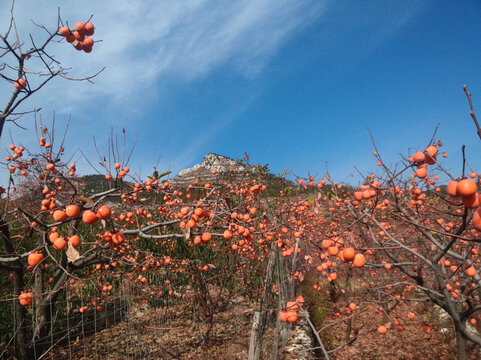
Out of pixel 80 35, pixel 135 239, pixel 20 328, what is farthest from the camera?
pixel 135 239

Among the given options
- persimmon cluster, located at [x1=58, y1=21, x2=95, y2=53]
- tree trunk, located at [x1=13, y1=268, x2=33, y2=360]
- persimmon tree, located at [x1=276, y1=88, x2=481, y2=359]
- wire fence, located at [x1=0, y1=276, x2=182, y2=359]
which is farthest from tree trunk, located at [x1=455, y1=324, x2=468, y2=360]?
tree trunk, located at [x1=13, y1=268, x2=33, y2=360]

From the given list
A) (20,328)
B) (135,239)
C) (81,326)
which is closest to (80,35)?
(20,328)

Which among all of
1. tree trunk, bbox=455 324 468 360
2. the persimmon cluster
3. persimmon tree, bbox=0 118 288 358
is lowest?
tree trunk, bbox=455 324 468 360

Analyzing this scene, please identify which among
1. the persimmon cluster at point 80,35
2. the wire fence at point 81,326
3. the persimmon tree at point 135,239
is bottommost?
the wire fence at point 81,326

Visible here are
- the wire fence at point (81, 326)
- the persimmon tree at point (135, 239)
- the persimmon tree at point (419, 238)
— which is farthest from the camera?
Answer: the wire fence at point (81, 326)

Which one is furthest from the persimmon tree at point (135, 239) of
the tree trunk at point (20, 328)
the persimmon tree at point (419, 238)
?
the persimmon tree at point (419, 238)

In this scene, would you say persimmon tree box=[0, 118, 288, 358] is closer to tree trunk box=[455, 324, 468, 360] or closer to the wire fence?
the wire fence

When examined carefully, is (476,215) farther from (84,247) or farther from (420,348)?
(84,247)

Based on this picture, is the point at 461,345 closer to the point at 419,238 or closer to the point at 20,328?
the point at 419,238

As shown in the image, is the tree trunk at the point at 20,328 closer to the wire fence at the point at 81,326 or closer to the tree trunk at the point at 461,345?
the wire fence at the point at 81,326

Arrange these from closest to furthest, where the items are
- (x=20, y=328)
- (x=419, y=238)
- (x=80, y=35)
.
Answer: (x=80, y=35) < (x=20, y=328) < (x=419, y=238)

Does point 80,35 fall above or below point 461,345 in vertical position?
above

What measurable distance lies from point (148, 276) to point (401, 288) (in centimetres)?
680

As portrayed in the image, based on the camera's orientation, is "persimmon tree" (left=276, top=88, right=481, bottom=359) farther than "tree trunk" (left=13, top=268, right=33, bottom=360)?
No
